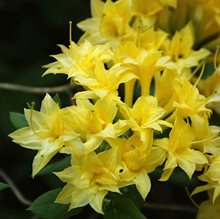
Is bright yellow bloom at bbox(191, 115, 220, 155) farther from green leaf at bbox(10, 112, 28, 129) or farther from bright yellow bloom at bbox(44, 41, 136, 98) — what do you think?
green leaf at bbox(10, 112, 28, 129)

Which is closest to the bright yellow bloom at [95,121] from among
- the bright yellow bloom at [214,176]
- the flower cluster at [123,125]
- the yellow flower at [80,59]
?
the flower cluster at [123,125]

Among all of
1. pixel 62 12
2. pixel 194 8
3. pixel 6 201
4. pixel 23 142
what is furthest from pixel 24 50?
pixel 23 142

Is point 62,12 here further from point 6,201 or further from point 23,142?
point 23,142

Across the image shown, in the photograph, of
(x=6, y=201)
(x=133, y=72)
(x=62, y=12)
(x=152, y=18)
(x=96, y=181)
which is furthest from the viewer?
(x=62, y=12)

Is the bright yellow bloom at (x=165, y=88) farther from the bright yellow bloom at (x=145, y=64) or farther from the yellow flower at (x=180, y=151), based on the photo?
the yellow flower at (x=180, y=151)

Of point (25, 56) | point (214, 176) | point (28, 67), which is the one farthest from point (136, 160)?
point (25, 56)

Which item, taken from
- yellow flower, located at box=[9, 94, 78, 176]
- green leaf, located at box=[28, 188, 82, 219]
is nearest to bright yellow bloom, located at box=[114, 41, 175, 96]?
yellow flower, located at box=[9, 94, 78, 176]

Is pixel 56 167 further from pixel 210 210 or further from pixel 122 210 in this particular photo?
pixel 210 210
